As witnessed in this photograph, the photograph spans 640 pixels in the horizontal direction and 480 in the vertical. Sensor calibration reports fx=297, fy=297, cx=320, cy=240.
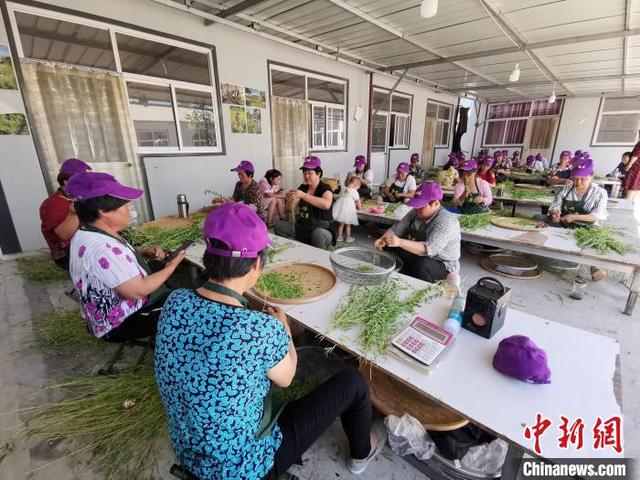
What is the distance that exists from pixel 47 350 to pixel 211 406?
7.68ft

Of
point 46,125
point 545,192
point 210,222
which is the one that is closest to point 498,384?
point 210,222

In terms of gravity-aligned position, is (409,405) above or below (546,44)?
below

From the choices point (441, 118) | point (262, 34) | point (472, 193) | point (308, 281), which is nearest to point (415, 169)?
point (472, 193)

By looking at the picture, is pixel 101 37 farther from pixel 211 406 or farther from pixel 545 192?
pixel 545 192

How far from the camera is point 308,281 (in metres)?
1.98

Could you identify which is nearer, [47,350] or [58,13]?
[47,350]

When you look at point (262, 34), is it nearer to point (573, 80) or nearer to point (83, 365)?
point (83, 365)

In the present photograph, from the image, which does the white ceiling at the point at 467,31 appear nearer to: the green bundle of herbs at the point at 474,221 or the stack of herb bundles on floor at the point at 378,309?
the green bundle of herbs at the point at 474,221

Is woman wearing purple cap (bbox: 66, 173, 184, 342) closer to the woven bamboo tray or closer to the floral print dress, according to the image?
the floral print dress

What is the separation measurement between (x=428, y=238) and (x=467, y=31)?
528 centimetres

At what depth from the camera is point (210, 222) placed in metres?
1.03

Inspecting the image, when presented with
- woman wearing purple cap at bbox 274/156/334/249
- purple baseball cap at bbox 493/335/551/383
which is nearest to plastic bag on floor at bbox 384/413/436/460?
purple baseball cap at bbox 493/335/551/383

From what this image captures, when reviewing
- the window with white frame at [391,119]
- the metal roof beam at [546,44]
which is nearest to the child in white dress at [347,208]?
the metal roof beam at [546,44]

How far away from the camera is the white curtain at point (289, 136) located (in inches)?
250
